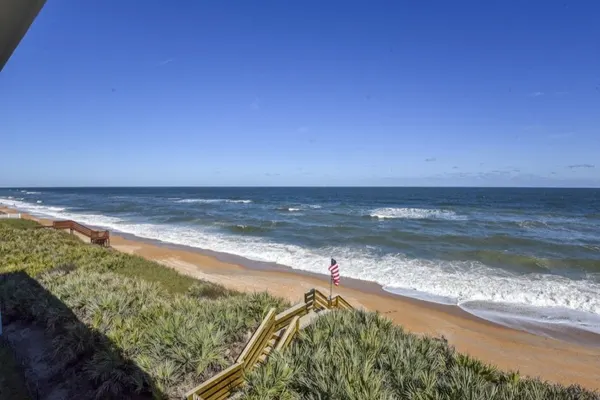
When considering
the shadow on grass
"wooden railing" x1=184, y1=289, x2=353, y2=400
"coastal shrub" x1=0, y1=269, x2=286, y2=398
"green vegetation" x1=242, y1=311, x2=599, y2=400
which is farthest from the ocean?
the shadow on grass

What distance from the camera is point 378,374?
7.26 m

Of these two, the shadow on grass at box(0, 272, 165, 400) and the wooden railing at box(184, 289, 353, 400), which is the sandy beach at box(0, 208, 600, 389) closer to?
the wooden railing at box(184, 289, 353, 400)

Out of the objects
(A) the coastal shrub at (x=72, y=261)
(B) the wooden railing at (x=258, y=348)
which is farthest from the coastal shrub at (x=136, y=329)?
(A) the coastal shrub at (x=72, y=261)

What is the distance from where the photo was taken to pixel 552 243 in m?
30.4

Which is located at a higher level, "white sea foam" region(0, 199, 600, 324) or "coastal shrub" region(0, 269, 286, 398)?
"coastal shrub" region(0, 269, 286, 398)

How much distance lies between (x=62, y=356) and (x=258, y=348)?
5.08 m

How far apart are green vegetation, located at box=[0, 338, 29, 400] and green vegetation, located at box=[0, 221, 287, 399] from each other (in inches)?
22.2

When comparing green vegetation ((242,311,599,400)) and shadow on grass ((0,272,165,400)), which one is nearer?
green vegetation ((242,311,599,400))

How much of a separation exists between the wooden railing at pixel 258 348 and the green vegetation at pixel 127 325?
629mm

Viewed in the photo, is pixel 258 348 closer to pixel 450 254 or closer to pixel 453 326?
pixel 453 326

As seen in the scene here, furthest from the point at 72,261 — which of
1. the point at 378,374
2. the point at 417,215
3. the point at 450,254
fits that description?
the point at 417,215

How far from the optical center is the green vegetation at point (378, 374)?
6695 mm

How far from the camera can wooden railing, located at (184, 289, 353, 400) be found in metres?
7.12

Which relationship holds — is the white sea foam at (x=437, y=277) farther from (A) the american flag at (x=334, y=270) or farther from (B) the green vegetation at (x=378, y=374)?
(B) the green vegetation at (x=378, y=374)
